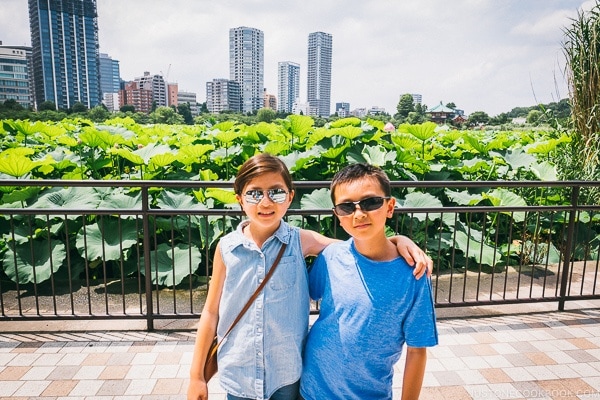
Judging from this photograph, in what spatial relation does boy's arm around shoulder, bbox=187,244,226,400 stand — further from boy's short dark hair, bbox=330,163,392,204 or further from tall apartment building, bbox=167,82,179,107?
tall apartment building, bbox=167,82,179,107

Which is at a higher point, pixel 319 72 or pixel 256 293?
pixel 319 72

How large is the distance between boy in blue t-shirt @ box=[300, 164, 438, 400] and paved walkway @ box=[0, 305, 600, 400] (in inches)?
48.6

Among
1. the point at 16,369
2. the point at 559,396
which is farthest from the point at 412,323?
the point at 16,369

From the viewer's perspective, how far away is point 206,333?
1.37 meters

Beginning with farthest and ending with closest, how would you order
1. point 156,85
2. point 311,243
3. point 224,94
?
point 156,85, point 224,94, point 311,243

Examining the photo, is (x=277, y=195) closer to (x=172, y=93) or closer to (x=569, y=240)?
(x=569, y=240)

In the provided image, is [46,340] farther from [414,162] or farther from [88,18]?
[88,18]

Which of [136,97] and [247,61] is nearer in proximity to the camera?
[136,97]

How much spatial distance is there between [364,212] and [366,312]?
29 cm

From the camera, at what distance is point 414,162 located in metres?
5.43

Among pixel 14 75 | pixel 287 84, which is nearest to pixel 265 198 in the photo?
pixel 14 75

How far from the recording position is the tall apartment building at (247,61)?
143 meters

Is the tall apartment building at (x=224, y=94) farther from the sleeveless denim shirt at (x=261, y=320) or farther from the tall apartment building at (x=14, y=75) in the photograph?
the sleeveless denim shirt at (x=261, y=320)

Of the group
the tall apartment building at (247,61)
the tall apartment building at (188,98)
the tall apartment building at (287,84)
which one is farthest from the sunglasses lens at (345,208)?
the tall apartment building at (287,84)
